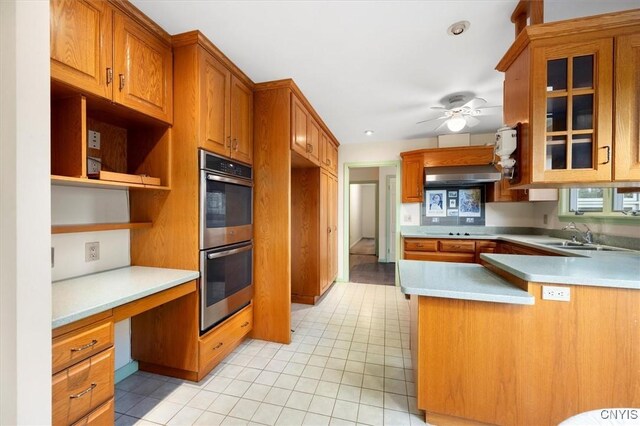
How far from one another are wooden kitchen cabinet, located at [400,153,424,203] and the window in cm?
168

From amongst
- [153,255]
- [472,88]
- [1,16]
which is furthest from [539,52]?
[153,255]

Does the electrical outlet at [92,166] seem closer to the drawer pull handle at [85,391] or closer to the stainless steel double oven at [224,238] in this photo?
the stainless steel double oven at [224,238]

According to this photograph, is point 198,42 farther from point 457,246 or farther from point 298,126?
point 457,246

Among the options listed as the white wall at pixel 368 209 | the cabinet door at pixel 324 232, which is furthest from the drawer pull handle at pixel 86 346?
the white wall at pixel 368 209

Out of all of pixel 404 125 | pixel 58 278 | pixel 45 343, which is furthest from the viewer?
pixel 404 125

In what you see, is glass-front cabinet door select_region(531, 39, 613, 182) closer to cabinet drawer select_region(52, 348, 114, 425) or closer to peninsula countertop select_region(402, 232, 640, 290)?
peninsula countertop select_region(402, 232, 640, 290)

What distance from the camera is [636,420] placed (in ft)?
2.44

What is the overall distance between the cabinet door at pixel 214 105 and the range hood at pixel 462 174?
9.74ft

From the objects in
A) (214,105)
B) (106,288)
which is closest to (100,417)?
(106,288)

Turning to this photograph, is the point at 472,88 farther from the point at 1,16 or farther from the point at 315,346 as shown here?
the point at 1,16

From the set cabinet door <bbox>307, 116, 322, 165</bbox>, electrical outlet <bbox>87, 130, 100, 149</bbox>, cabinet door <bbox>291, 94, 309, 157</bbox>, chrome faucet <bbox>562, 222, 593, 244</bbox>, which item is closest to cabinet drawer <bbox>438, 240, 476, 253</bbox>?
chrome faucet <bbox>562, 222, 593, 244</bbox>

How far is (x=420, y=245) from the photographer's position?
3.88 meters

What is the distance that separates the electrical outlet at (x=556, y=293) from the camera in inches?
51.7

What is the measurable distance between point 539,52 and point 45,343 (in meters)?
2.62
